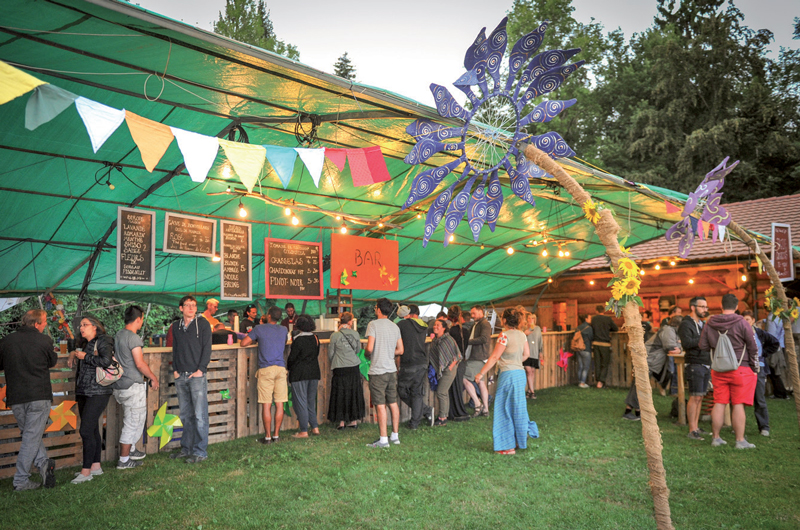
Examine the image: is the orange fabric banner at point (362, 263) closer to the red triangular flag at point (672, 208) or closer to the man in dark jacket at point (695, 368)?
the red triangular flag at point (672, 208)

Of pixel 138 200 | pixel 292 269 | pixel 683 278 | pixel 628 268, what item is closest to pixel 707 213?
pixel 628 268

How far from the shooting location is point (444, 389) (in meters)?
7.85

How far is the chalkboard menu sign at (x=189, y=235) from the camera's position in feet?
24.5

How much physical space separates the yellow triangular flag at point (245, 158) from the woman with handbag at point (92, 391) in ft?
7.59

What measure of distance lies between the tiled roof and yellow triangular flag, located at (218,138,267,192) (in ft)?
35.5

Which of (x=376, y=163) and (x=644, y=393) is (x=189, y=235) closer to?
(x=376, y=163)

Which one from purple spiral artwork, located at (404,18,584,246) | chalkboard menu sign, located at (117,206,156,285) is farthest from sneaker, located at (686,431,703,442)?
chalkboard menu sign, located at (117,206,156,285)

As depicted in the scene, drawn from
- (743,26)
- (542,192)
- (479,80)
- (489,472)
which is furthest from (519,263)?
(743,26)

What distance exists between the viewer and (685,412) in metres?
7.88

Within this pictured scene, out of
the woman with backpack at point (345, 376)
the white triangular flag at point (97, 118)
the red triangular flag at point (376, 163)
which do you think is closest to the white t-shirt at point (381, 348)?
the woman with backpack at point (345, 376)

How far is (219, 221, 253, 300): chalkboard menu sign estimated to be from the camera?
8047 mm

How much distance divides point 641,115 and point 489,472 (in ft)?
67.8

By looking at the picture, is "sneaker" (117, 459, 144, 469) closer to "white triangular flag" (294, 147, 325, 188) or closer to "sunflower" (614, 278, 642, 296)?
"white triangular flag" (294, 147, 325, 188)

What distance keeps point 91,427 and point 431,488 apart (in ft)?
10.4
